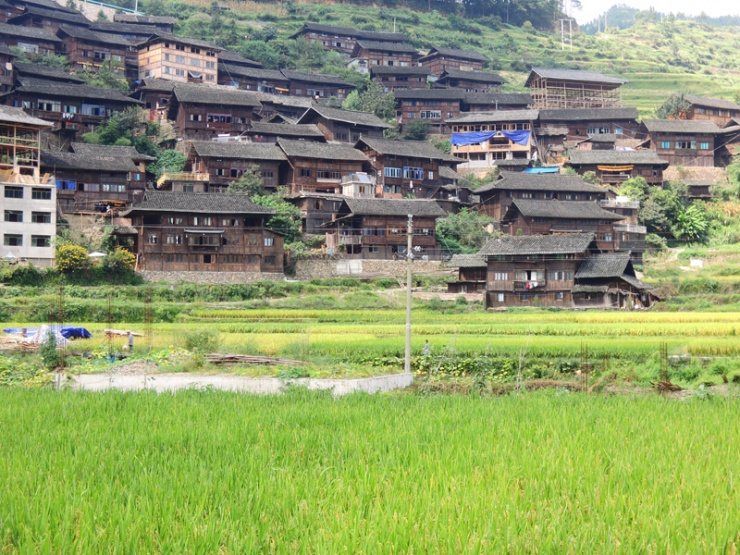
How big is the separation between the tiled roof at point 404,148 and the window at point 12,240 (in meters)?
23.6

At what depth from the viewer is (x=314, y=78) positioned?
70812 mm

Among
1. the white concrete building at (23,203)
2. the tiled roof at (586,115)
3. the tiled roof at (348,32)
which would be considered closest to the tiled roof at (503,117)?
the tiled roof at (586,115)

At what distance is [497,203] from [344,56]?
112ft

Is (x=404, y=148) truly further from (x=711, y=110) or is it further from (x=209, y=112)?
(x=711, y=110)

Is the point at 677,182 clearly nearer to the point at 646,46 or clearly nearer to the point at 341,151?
the point at 341,151

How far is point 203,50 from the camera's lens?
67125mm

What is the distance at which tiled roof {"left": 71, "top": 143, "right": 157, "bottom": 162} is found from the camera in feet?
159

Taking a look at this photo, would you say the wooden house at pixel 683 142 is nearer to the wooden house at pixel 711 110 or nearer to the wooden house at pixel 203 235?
the wooden house at pixel 711 110

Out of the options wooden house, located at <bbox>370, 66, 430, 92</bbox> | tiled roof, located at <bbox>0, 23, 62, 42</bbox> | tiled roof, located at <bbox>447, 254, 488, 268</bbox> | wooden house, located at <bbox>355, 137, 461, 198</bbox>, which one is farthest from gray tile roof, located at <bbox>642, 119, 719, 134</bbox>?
tiled roof, located at <bbox>0, 23, 62, 42</bbox>

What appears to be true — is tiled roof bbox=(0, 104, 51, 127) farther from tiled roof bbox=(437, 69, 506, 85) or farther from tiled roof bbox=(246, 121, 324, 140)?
tiled roof bbox=(437, 69, 506, 85)

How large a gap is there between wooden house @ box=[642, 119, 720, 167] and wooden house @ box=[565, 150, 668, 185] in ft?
13.2

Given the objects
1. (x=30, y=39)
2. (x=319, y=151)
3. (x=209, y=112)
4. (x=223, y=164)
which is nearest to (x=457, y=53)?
(x=209, y=112)

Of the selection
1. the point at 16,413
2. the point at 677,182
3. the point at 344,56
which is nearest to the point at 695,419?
the point at 16,413

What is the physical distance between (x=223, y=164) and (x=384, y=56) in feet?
112
